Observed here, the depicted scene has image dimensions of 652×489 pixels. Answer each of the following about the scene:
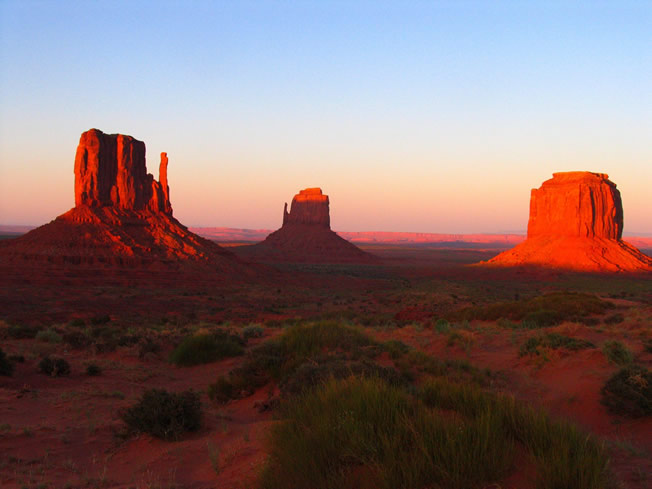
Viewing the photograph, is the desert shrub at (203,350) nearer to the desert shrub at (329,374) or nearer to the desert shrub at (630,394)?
the desert shrub at (329,374)

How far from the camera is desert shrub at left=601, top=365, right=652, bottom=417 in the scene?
22.7ft

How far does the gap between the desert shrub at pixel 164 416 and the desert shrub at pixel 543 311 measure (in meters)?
13.9

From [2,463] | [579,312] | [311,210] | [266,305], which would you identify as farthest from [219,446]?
[311,210]

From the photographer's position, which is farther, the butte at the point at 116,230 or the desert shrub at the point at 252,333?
the butte at the point at 116,230

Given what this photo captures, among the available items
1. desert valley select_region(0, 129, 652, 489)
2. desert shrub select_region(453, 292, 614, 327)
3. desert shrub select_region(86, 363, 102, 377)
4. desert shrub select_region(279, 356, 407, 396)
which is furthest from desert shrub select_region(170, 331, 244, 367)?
desert shrub select_region(453, 292, 614, 327)

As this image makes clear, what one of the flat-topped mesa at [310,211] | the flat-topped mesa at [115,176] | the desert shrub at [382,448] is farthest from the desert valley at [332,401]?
the flat-topped mesa at [310,211]

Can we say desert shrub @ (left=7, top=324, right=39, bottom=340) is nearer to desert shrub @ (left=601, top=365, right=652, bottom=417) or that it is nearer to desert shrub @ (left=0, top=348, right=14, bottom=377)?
desert shrub @ (left=0, top=348, right=14, bottom=377)

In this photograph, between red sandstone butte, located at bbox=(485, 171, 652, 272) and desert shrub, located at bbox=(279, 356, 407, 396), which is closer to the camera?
desert shrub, located at bbox=(279, 356, 407, 396)

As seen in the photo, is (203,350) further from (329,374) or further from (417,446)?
A: (417,446)

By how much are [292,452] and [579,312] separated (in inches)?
737

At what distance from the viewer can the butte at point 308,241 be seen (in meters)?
106

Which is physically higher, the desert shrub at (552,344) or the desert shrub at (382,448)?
the desert shrub at (382,448)

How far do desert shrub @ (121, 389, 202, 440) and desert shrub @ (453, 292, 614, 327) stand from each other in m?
13.9

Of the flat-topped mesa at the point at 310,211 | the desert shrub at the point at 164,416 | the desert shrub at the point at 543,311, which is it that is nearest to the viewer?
the desert shrub at the point at 164,416
